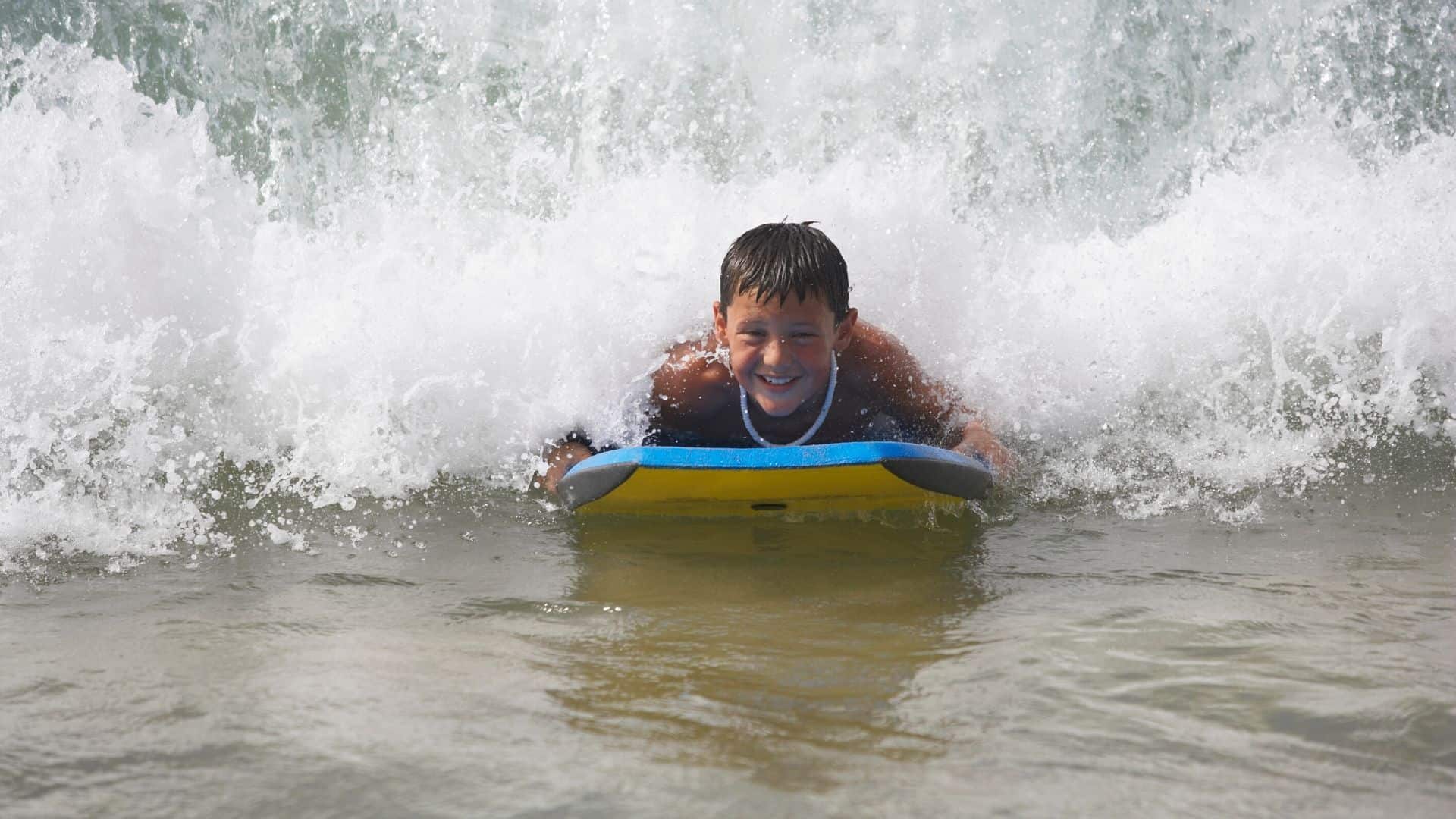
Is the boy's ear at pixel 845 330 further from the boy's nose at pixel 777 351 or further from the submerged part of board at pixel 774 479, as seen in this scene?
the submerged part of board at pixel 774 479

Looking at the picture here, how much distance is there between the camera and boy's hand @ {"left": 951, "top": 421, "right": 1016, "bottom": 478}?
13.0 feet

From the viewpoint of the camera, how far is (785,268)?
12.5ft

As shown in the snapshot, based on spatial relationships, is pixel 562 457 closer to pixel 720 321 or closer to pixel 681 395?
pixel 681 395

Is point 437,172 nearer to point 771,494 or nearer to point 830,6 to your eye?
point 830,6

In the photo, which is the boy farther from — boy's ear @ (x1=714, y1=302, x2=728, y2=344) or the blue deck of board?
the blue deck of board

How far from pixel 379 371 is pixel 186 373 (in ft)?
2.31

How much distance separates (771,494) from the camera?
→ 3.56m

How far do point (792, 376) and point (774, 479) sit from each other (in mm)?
529

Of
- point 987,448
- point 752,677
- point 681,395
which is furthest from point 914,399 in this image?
point 752,677

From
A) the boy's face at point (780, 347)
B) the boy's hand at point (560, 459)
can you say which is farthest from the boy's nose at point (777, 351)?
the boy's hand at point (560, 459)

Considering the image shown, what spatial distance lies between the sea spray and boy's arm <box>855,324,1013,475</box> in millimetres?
255

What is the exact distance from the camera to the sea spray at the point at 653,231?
4.26 metres

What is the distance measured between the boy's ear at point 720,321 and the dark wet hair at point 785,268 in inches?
1.5

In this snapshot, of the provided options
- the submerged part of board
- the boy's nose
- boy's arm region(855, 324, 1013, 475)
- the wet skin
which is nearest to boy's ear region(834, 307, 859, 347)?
the wet skin
